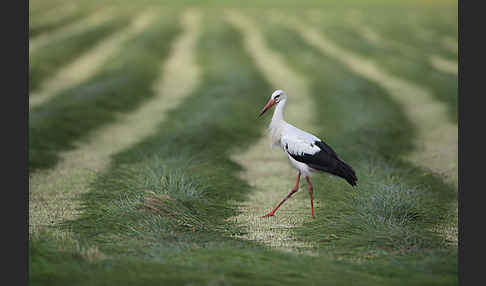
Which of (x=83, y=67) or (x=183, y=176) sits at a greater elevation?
(x=83, y=67)

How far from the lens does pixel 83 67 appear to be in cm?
2269

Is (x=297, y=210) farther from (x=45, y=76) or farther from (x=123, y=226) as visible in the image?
(x=45, y=76)

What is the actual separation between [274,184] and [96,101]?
7464 millimetres

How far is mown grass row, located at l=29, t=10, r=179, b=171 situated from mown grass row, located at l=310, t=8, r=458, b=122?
24.5 feet

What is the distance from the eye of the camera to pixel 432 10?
37938 millimetres

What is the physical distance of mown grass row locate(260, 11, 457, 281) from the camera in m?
6.98

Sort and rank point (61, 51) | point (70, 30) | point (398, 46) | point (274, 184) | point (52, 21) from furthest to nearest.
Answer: point (52, 21)
point (70, 30)
point (398, 46)
point (61, 51)
point (274, 184)

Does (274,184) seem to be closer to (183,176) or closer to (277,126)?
(183,176)

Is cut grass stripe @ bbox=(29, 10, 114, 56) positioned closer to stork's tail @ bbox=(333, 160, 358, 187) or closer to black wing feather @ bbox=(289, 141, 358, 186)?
black wing feather @ bbox=(289, 141, 358, 186)

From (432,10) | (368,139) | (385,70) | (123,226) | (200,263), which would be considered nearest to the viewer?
(200,263)

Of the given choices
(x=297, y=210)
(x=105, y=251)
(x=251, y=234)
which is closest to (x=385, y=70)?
(x=297, y=210)

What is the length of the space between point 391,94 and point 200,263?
46.1 ft

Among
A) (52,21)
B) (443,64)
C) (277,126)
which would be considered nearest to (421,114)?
(443,64)

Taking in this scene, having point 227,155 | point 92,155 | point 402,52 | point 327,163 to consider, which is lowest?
point 327,163
